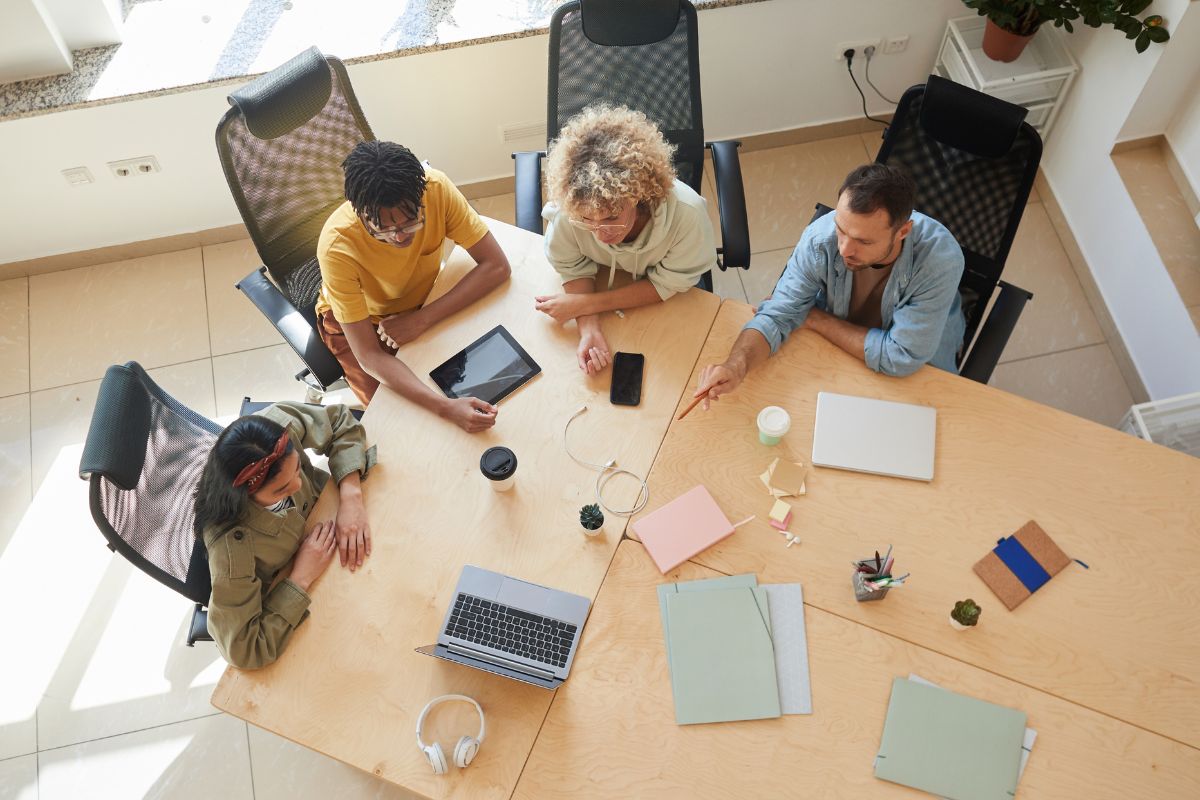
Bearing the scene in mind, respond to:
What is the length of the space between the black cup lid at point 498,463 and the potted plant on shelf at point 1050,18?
228 centimetres

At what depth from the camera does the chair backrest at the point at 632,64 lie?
2324 mm

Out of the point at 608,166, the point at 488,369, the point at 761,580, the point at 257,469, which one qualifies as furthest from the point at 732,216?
the point at 257,469

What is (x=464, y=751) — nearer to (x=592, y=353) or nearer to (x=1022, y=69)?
(x=592, y=353)

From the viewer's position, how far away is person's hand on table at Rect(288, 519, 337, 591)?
1893 mm

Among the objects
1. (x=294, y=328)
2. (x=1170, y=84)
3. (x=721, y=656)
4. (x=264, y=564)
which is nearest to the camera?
(x=721, y=656)

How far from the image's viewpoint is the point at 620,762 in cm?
170

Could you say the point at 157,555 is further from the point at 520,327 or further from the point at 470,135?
the point at 470,135

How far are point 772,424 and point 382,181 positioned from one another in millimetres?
1046

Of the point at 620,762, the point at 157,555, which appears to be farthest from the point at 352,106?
the point at 620,762

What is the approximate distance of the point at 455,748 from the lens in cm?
171

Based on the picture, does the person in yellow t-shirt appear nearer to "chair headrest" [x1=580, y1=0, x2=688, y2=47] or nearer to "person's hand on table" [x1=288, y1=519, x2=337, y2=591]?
"person's hand on table" [x1=288, y1=519, x2=337, y2=591]

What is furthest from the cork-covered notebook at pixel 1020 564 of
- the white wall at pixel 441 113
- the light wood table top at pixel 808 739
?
the white wall at pixel 441 113

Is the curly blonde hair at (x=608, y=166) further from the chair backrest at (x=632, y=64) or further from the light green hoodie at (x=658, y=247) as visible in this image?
the chair backrest at (x=632, y=64)

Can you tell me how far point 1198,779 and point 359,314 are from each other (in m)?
2.07
